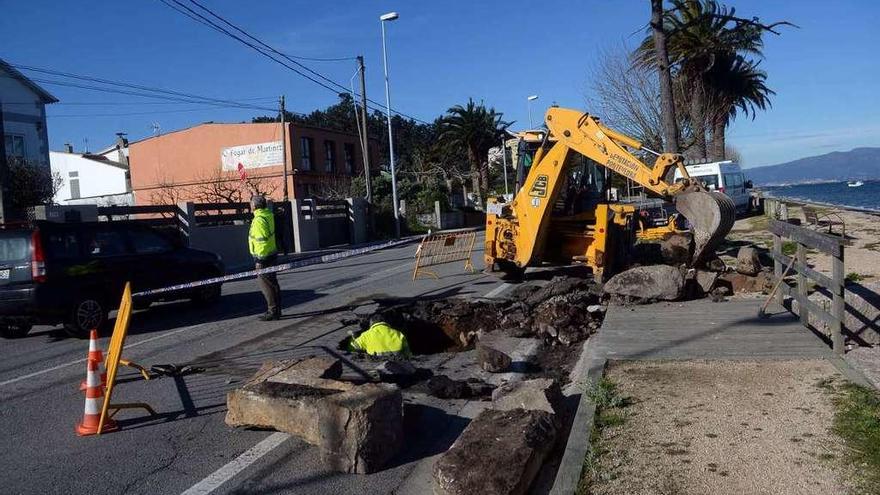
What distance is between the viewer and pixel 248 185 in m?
38.8

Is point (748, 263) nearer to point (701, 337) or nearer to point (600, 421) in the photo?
point (701, 337)

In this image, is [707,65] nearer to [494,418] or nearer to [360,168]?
[360,168]

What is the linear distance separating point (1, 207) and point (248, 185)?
23205 mm

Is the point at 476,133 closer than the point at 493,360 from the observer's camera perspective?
No

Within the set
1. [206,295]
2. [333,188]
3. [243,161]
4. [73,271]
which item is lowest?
[206,295]

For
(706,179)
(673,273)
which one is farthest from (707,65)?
(673,273)

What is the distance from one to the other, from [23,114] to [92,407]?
35.6 m

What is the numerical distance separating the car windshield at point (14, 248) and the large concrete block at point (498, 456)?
7823mm

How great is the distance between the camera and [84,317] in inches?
401

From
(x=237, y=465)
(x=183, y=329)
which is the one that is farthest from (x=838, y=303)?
(x=183, y=329)

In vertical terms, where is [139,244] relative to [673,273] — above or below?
above

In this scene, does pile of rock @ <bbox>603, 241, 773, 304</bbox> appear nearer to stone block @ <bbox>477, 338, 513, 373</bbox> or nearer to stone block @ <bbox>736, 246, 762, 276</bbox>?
stone block @ <bbox>736, 246, 762, 276</bbox>

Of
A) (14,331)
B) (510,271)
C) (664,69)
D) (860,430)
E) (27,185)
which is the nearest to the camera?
(860,430)

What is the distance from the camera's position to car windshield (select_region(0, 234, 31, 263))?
9828mm
